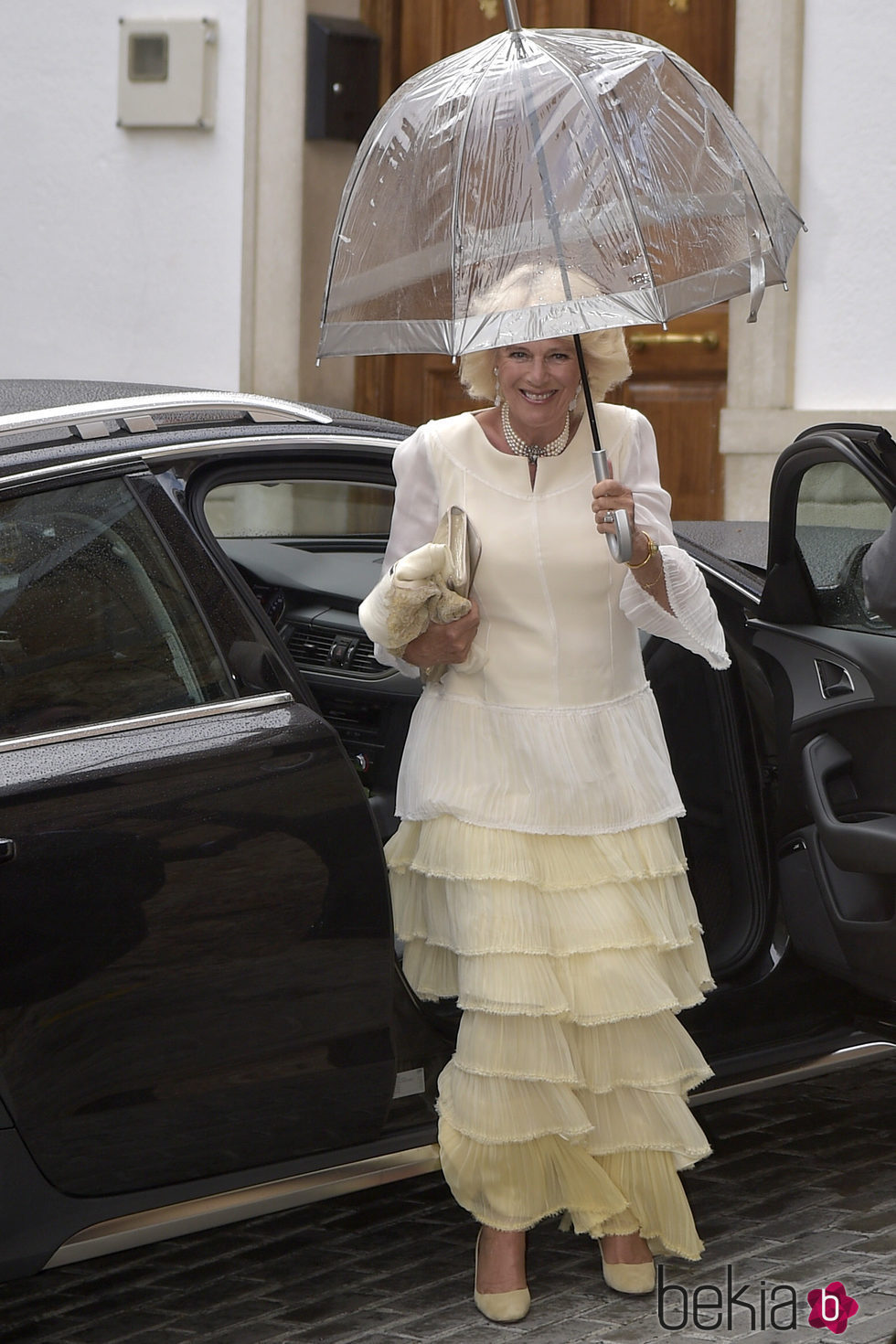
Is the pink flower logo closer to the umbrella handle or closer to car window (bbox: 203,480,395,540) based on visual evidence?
the umbrella handle

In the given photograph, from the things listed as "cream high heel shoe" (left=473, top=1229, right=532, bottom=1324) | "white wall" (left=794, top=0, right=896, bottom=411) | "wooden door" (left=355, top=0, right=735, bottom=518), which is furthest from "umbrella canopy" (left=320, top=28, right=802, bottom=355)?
"wooden door" (left=355, top=0, right=735, bottom=518)

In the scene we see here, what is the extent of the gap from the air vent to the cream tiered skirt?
2.47ft

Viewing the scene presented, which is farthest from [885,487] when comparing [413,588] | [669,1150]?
[669,1150]

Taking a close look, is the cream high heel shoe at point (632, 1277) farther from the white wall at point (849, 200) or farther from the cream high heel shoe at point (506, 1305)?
the white wall at point (849, 200)

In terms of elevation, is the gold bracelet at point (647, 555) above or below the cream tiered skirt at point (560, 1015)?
above

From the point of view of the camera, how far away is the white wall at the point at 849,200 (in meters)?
6.67

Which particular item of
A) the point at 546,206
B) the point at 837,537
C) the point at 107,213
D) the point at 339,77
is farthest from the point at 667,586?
the point at 107,213

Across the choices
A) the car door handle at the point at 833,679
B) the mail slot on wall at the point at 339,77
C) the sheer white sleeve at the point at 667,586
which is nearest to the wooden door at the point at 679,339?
the mail slot on wall at the point at 339,77

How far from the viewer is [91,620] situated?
9.14 feet

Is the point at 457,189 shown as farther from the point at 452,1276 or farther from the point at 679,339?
the point at 679,339

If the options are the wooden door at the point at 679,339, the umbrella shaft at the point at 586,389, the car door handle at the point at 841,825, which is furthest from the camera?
the wooden door at the point at 679,339

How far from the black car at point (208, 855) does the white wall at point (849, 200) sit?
3.46 m

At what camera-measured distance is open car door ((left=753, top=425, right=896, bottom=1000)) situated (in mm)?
3398

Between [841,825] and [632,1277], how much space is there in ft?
2.99
